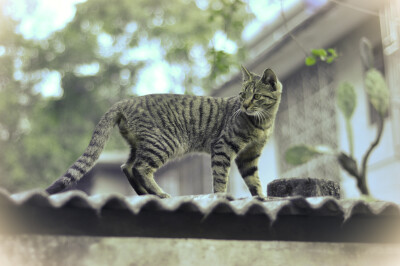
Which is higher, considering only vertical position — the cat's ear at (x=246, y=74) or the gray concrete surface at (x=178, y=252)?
the cat's ear at (x=246, y=74)

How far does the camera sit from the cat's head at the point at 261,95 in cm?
573

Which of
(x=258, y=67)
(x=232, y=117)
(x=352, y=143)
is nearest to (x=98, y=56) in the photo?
(x=258, y=67)

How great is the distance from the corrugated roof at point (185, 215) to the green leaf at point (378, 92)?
234 inches

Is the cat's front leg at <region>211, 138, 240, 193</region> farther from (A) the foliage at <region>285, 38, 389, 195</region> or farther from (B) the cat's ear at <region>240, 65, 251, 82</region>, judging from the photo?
(A) the foliage at <region>285, 38, 389, 195</region>

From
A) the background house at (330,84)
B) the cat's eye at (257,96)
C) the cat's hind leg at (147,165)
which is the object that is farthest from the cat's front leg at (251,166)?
the background house at (330,84)

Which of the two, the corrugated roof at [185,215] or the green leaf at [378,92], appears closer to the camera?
the corrugated roof at [185,215]

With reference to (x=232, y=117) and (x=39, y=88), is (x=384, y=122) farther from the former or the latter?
(x=39, y=88)

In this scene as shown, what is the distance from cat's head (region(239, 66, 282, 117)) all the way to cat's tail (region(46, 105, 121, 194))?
1344 mm

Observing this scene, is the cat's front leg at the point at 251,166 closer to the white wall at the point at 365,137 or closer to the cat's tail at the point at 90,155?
the cat's tail at the point at 90,155

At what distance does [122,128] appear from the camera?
5695 millimetres

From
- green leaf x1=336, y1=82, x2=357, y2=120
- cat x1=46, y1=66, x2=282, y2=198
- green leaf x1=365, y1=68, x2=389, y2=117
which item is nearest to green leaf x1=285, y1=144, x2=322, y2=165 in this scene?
green leaf x1=336, y1=82, x2=357, y2=120

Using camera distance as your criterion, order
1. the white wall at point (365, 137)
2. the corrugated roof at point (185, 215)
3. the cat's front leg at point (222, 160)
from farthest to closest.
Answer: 1. the white wall at point (365, 137)
2. the cat's front leg at point (222, 160)
3. the corrugated roof at point (185, 215)

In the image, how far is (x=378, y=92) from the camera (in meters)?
9.55

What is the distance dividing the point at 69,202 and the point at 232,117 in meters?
3.04
